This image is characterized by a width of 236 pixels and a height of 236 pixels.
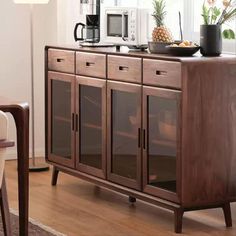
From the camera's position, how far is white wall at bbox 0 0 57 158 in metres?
6.24

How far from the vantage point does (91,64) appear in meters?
4.91

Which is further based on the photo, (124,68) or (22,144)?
(124,68)

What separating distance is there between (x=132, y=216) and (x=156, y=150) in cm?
47

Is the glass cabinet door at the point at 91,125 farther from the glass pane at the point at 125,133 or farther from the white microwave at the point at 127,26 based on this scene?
the white microwave at the point at 127,26

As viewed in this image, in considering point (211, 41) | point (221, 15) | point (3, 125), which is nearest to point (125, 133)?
point (211, 41)

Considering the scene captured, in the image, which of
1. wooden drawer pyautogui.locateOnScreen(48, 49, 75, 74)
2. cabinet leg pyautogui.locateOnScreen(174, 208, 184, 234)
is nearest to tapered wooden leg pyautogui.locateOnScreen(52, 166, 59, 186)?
wooden drawer pyautogui.locateOnScreen(48, 49, 75, 74)

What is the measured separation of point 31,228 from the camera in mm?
4215

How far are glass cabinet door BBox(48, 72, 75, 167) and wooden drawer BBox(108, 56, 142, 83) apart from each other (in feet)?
1.69

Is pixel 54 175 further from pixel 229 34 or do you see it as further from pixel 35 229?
pixel 229 34

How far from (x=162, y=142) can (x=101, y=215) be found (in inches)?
24.7

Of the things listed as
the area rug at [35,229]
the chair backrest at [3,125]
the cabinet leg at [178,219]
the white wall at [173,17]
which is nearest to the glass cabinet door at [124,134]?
the cabinet leg at [178,219]

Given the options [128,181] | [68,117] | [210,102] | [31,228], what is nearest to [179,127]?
[210,102]

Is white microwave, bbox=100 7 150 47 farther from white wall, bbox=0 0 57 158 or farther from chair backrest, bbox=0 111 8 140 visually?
chair backrest, bbox=0 111 8 140

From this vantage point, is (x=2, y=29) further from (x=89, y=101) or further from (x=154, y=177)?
(x=154, y=177)
